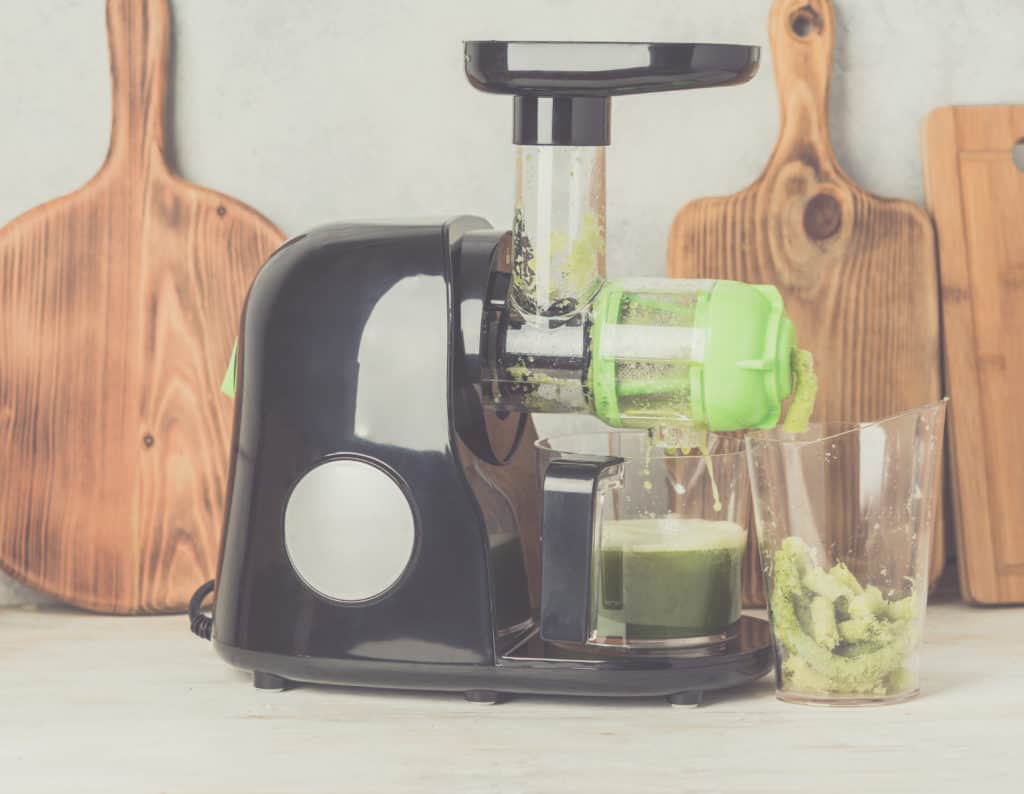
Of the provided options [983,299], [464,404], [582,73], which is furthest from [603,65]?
[983,299]

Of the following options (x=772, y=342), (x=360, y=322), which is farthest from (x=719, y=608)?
(x=360, y=322)

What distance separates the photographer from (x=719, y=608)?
0.89 metres

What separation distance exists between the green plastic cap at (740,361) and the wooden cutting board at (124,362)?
0.45 meters

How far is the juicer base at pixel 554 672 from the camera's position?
0.85 m

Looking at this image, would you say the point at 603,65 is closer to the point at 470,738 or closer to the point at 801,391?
the point at 801,391

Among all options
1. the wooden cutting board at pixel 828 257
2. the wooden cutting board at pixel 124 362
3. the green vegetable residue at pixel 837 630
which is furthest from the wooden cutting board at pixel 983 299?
the wooden cutting board at pixel 124 362

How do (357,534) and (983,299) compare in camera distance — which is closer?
(357,534)

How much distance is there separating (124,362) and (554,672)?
19.6 inches

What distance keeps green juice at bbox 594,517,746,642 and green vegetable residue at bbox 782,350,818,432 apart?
9 centimetres

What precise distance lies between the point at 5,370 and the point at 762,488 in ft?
2.12

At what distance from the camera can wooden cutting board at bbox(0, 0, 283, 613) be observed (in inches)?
44.7

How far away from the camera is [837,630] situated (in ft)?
2.79

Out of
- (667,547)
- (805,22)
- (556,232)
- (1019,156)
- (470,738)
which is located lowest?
(470,738)

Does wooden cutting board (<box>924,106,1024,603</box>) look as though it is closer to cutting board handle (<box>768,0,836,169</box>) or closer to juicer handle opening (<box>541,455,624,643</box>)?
cutting board handle (<box>768,0,836,169</box>)
